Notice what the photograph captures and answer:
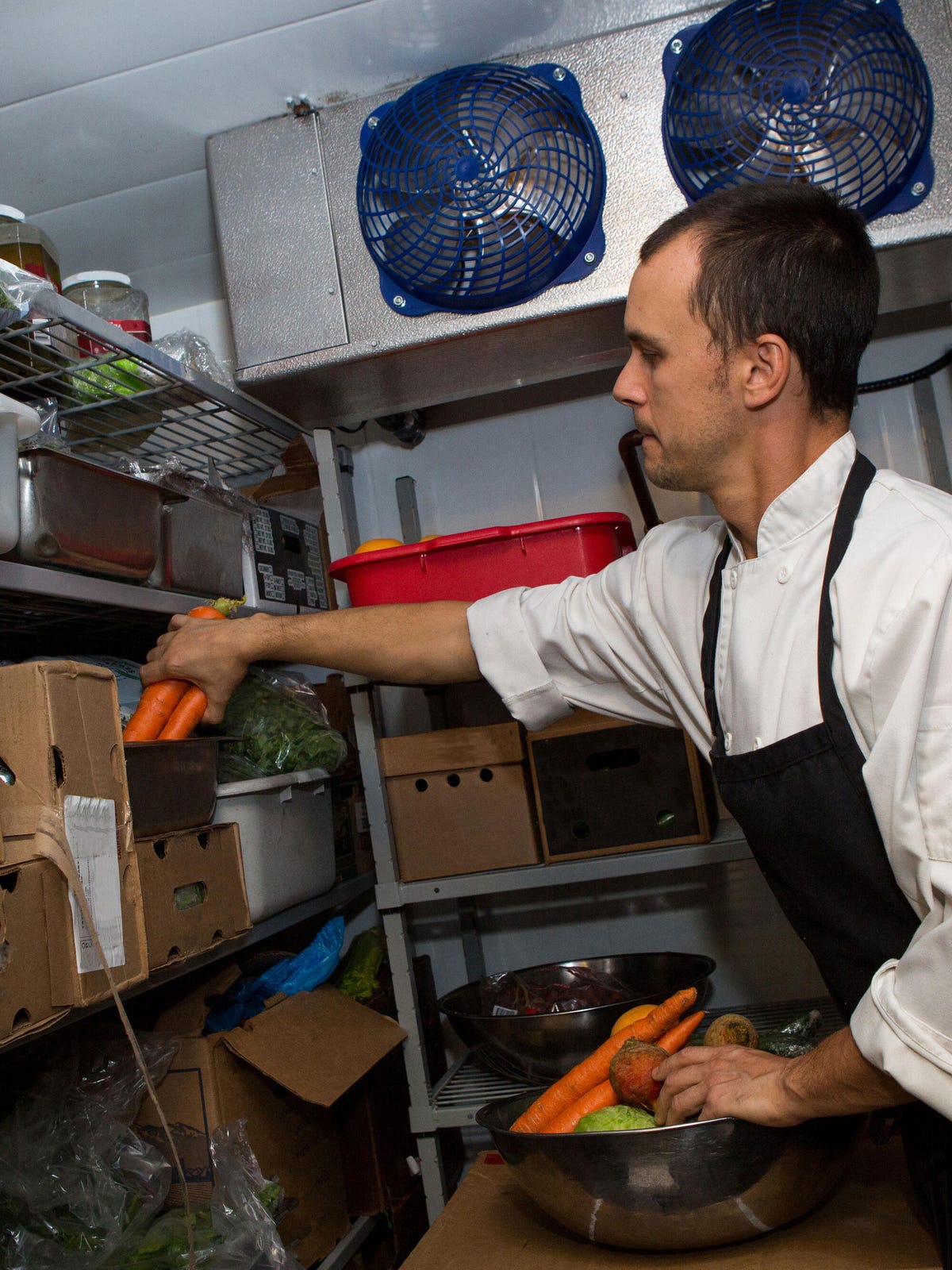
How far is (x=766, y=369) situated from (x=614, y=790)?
93 centimetres

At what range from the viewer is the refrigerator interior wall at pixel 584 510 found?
2264mm

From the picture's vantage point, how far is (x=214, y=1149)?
1.61 metres

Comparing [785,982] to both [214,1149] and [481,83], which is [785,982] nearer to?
[214,1149]

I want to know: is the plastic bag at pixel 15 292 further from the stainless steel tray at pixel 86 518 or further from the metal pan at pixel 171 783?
the metal pan at pixel 171 783

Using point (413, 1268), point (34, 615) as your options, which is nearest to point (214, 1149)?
point (413, 1268)

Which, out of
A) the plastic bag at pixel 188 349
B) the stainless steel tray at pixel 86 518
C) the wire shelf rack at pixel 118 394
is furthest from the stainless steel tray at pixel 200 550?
the plastic bag at pixel 188 349

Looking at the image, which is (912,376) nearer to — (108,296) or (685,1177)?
(108,296)

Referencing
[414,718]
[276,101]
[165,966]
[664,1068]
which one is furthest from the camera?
[414,718]

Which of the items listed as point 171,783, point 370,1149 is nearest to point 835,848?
point 171,783

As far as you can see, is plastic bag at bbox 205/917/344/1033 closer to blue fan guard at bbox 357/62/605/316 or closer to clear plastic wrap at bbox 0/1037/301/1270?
clear plastic wrap at bbox 0/1037/301/1270

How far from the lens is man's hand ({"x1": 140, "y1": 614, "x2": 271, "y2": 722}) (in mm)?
1595

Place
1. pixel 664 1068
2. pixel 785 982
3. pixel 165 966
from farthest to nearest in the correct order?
pixel 785 982 → pixel 165 966 → pixel 664 1068

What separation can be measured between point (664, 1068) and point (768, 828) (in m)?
0.31

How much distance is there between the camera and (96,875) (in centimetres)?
121
